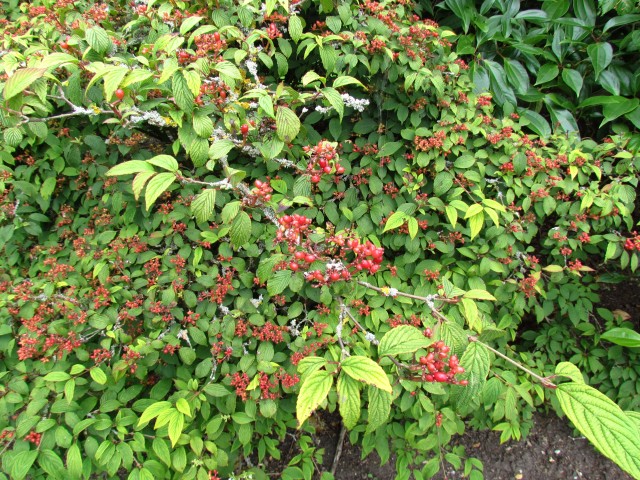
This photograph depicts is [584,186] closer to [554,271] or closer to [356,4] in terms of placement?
[554,271]

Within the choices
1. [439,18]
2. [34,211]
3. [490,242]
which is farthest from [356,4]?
[34,211]

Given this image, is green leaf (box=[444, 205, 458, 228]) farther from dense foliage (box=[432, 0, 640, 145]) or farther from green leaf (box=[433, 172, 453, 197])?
dense foliage (box=[432, 0, 640, 145])

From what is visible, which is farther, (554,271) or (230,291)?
(554,271)

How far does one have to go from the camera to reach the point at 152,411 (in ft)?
4.89

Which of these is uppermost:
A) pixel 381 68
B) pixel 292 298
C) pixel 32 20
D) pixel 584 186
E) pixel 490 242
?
pixel 32 20

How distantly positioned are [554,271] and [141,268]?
2.15m

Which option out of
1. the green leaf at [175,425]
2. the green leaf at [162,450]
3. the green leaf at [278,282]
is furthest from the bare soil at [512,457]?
the green leaf at [278,282]

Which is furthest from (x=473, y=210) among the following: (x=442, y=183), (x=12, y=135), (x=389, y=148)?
(x=12, y=135)

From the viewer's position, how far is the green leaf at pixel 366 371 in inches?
36.0

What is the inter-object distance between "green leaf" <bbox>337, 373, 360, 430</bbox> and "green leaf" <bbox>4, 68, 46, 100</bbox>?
128 cm

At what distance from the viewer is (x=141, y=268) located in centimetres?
188

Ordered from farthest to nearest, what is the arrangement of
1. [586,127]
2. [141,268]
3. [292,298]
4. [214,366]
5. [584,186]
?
1. [586,127]
2. [584,186]
3. [292,298]
4. [141,268]
5. [214,366]

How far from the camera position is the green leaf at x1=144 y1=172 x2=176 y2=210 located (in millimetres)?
1189

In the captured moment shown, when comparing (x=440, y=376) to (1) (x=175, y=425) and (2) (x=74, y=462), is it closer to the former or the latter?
(1) (x=175, y=425)
